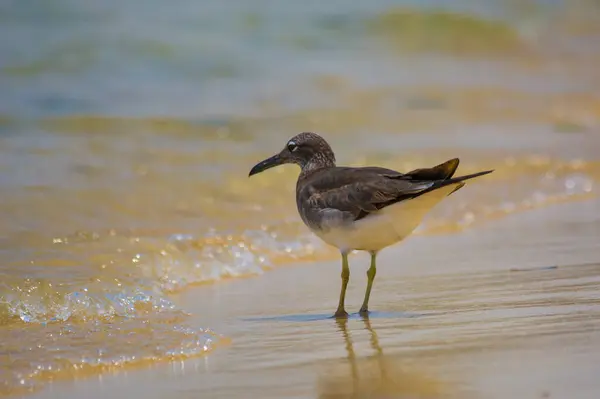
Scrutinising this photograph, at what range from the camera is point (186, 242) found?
804 cm

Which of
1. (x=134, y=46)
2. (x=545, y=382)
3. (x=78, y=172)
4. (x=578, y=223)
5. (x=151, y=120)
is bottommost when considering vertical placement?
(x=545, y=382)

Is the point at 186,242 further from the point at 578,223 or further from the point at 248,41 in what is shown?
the point at 248,41

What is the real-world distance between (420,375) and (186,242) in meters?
3.49

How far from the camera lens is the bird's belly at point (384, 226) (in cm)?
627

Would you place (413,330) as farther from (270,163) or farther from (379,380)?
(270,163)

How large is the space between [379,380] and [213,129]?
28.2 ft

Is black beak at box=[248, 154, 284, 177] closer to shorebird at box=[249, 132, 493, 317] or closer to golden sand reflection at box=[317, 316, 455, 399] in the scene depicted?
shorebird at box=[249, 132, 493, 317]

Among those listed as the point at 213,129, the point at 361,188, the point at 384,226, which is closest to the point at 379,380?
the point at 384,226

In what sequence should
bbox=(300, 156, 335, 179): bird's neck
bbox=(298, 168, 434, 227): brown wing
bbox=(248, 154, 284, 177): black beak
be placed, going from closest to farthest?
1. bbox=(298, 168, 434, 227): brown wing
2. bbox=(300, 156, 335, 179): bird's neck
3. bbox=(248, 154, 284, 177): black beak

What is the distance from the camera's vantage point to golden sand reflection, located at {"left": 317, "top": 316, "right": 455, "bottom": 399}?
179 inches

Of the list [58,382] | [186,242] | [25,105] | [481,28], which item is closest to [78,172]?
[186,242]

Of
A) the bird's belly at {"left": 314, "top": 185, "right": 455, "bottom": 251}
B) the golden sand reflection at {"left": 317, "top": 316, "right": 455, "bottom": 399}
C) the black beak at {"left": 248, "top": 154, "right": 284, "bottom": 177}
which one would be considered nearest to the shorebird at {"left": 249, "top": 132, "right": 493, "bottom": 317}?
the bird's belly at {"left": 314, "top": 185, "right": 455, "bottom": 251}

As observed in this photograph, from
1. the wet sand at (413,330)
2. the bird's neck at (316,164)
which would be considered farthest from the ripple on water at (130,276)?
the bird's neck at (316,164)

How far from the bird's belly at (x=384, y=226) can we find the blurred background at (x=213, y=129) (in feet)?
3.05
